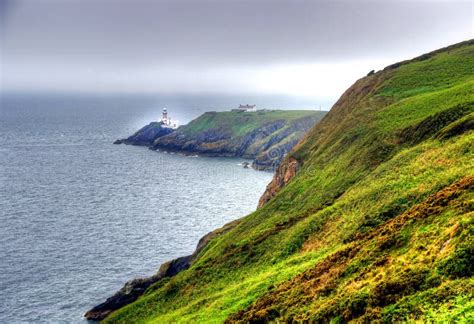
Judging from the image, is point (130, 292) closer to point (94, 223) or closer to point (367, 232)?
point (367, 232)

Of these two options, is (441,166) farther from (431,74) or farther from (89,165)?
(89,165)

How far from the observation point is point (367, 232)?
37.0m

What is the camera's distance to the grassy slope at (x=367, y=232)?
24.0 meters

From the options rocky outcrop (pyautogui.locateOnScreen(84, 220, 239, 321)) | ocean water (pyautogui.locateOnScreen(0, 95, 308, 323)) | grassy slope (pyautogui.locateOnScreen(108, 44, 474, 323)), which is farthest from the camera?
ocean water (pyautogui.locateOnScreen(0, 95, 308, 323))

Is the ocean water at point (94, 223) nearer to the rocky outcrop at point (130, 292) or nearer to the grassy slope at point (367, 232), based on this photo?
the rocky outcrop at point (130, 292)

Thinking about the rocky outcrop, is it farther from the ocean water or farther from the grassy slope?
the grassy slope

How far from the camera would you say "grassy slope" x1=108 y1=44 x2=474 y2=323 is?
2400 cm

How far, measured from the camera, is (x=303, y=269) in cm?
3759

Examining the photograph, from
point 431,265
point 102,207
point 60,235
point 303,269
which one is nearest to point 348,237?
point 303,269

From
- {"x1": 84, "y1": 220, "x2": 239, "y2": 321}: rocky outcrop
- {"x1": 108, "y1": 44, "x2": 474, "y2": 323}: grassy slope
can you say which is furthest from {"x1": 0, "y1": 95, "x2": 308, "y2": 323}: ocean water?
{"x1": 108, "y1": 44, "x2": 474, "y2": 323}: grassy slope

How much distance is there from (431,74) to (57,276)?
261 ft

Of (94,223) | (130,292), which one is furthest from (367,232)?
(94,223)

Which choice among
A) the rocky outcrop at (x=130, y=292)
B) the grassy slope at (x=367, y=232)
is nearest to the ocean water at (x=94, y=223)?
the rocky outcrop at (x=130, y=292)

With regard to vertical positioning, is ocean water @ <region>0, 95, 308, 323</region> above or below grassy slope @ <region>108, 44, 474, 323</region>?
below
